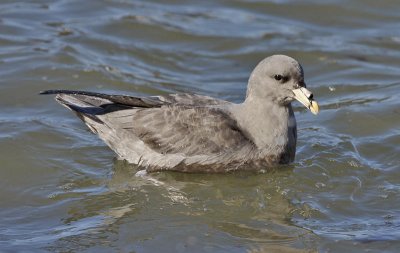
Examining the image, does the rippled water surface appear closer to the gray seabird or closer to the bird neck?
the gray seabird

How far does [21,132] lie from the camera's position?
368 inches

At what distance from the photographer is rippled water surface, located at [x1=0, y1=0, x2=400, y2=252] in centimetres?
737

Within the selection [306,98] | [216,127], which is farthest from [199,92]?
[306,98]

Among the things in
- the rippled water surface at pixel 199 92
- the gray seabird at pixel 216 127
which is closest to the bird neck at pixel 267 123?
the gray seabird at pixel 216 127

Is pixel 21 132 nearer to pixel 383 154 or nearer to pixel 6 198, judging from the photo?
pixel 6 198

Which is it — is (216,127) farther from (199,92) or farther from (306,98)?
(199,92)

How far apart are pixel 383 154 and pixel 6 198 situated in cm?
377

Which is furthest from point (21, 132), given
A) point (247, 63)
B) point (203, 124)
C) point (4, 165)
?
point (247, 63)

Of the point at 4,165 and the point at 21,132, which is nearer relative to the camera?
the point at 4,165

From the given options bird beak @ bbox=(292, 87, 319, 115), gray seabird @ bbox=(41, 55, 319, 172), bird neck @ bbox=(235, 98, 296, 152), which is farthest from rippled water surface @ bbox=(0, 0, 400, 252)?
bird beak @ bbox=(292, 87, 319, 115)

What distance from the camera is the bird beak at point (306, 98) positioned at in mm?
8353

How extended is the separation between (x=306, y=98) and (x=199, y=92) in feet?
8.58

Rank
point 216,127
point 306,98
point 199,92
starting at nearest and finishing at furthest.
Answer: point 306,98 < point 216,127 < point 199,92

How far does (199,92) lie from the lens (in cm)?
1084
